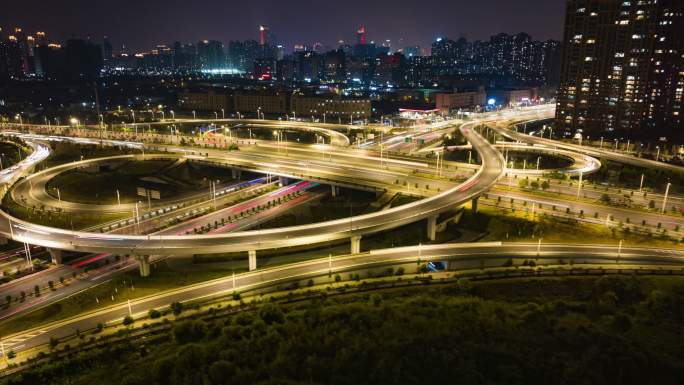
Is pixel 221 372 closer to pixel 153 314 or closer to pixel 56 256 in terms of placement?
pixel 153 314

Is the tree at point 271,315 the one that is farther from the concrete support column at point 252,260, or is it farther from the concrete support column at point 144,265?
the concrete support column at point 144,265

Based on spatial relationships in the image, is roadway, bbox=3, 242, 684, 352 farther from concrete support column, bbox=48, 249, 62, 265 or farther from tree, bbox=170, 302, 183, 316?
concrete support column, bbox=48, 249, 62, 265

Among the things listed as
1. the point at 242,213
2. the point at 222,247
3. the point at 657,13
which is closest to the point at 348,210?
the point at 242,213

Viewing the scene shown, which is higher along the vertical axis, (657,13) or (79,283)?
(657,13)

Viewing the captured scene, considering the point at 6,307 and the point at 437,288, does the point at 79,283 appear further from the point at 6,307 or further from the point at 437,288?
the point at 437,288

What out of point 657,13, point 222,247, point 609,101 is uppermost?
point 657,13

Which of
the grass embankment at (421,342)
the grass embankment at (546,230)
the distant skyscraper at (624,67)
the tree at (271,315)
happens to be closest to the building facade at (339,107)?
the distant skyscraper at (624,67)
